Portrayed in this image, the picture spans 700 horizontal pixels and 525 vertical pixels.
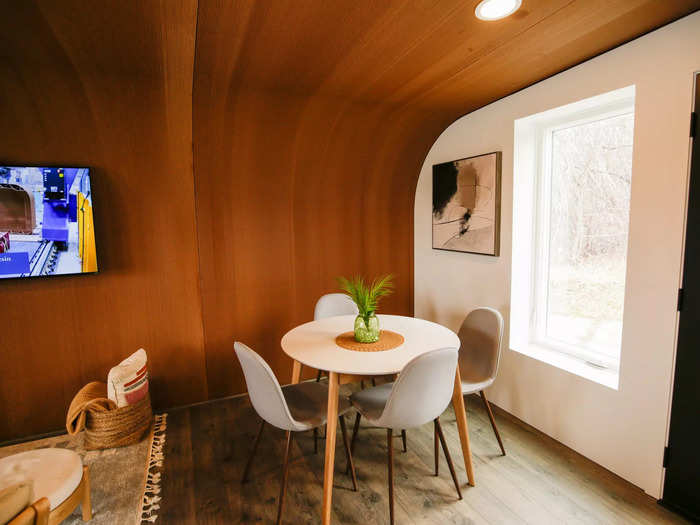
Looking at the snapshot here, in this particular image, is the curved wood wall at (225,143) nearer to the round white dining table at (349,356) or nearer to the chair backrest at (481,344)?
the round white dining table at (349,356)

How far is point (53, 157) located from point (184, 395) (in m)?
2.03

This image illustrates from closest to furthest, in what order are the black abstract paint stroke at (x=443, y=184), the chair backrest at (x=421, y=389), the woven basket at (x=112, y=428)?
the chair backrest at (x=421, y=389), the woven basket at (x=112, y=428), the black abstract paint stroke at (x=443, y=184)

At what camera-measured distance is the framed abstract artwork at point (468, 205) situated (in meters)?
2.91

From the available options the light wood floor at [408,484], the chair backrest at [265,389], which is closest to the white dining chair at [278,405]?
the chair backrest at [265,389]

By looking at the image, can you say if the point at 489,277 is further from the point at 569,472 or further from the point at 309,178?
the point at 309,178

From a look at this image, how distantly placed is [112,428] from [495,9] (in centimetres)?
328

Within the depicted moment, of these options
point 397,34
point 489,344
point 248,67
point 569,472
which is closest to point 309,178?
point 248,67

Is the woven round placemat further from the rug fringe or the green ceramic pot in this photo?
the rug fringe

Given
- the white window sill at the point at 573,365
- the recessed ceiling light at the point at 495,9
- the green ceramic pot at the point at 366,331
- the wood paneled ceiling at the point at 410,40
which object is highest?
the wood paneled ceiling at the point at 410,40

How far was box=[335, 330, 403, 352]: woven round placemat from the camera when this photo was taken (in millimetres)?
2195

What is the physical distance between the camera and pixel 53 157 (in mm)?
2551

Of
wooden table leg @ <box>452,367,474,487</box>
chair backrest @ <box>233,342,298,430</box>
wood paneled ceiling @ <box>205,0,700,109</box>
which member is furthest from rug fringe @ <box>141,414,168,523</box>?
wood paneled ceiling @ <box>205,0,700,109</box>

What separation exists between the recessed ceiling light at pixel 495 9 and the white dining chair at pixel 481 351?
1683mm

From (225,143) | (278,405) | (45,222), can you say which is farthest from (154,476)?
(225,143)
